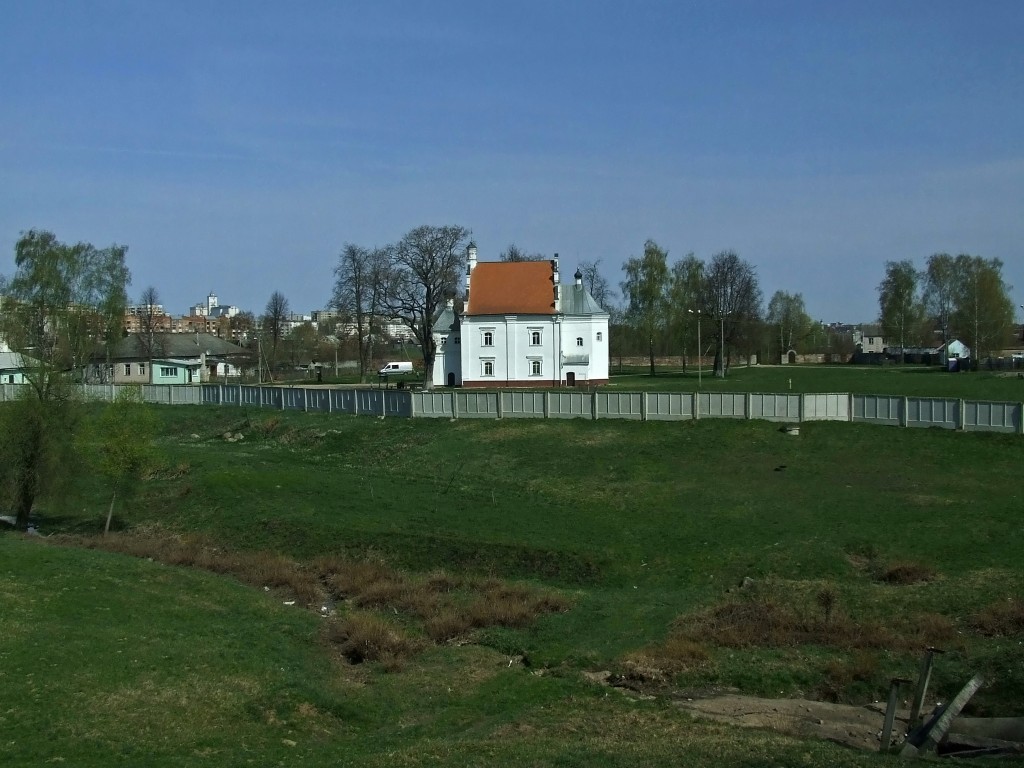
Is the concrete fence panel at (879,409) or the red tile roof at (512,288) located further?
the red tile roof at (512,288)

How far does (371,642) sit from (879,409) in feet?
102

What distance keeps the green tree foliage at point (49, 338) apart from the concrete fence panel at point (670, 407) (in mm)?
25654

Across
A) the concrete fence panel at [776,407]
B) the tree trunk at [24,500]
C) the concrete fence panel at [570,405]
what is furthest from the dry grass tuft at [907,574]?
the tree trunk at [24,500]

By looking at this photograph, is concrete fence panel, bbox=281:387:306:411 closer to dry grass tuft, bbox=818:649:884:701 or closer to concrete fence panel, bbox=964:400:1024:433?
concrete fence panel, bbox=964:400:1024:433

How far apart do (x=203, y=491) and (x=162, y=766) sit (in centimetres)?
2602

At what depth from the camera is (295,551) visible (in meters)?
31.0

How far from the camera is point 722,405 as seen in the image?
155 feet

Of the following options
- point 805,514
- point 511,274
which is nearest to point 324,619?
point 805,514

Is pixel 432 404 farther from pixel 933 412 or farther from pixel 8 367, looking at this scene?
pixel 8 367

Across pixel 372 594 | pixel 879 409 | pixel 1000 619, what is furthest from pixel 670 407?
pixel 1000 619

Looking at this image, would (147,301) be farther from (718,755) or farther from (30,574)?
(718,755)

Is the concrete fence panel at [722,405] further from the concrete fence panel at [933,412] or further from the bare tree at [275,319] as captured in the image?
the bare tree at [275,319]

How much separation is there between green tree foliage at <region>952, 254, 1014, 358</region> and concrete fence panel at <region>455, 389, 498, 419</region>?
8211 centimetres

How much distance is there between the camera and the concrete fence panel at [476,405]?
51.9 meters
